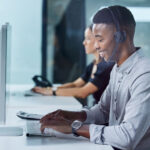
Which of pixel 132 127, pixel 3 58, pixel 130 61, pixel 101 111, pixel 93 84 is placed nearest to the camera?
pixel 132 127

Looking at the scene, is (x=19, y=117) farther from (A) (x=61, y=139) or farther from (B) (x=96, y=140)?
(B) (x=96, y=140)

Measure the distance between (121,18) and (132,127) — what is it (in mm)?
569

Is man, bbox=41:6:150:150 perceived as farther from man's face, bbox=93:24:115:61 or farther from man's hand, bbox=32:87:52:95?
man's hand, bbox=32:87:52:95

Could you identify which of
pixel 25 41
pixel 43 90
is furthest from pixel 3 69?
pixel 25 41

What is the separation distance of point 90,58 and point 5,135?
292 centimetres

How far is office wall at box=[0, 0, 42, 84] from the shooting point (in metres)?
4.65

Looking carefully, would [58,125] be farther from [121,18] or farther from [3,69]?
[121,18]

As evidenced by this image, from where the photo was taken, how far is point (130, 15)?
1619mm

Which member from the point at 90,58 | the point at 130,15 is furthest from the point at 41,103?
the point at 90,58

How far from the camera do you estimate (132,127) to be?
1.31 metres

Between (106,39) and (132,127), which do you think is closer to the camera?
(132,127)

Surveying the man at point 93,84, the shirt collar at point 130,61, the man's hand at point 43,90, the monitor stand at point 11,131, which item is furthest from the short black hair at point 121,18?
the man's hand at point 43,90

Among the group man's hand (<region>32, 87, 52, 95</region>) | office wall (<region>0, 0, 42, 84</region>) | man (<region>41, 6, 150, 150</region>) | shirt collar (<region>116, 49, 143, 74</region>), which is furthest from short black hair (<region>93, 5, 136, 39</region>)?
office wall (<region>0, 0, 42, 84</region>)

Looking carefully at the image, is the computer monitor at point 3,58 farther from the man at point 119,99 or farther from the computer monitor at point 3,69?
the man at point 119,99
